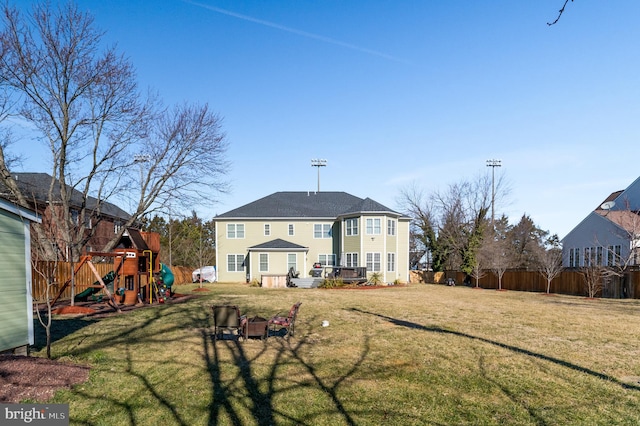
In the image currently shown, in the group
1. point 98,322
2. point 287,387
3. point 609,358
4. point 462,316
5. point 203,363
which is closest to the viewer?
point 287,387

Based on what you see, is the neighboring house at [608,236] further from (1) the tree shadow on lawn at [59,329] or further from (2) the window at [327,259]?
(1) the tree shadow on lawn at [59,329]

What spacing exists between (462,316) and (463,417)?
34.2ft

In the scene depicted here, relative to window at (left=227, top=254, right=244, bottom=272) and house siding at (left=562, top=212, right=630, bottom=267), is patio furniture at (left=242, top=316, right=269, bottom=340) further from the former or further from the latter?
house siding at (left=562, top=212, right=630, bottom=267)

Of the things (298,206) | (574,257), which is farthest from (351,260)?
(574,257)

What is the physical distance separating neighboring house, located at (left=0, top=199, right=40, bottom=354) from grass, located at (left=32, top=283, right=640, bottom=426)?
0.96 meters

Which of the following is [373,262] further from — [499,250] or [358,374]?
[358,374]

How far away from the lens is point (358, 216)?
3466 centimetres

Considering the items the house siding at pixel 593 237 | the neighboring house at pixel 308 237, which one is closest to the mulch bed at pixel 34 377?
the neighboring house at pixel 308 237

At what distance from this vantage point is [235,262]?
37.8 meters

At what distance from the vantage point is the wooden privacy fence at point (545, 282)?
981 inches

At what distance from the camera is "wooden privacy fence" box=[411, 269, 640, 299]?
81.7 ft

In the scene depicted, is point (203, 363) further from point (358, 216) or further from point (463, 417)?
point (358, 216)

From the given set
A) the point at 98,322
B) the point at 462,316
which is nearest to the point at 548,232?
the point at 462,316

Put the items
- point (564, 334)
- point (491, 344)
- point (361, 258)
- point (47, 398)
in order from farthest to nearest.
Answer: point (361, 258), point (564, 334), point (491, 344), point (47, 398)
